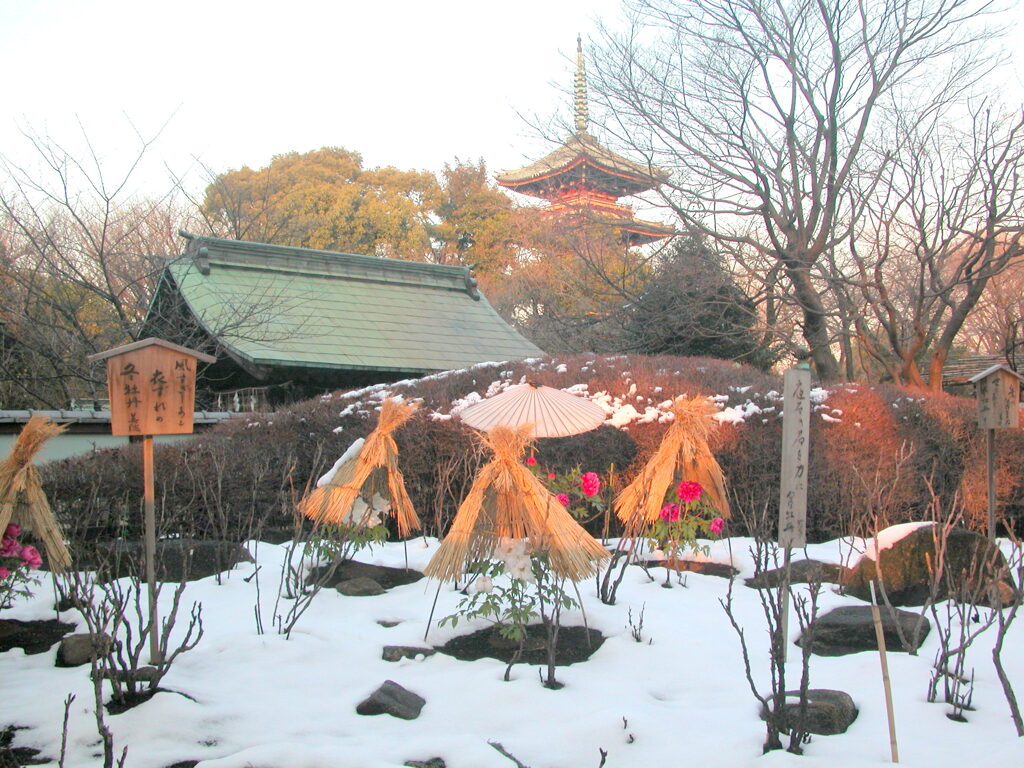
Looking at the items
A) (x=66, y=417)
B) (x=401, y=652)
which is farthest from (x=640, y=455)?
(x=66, y=417)

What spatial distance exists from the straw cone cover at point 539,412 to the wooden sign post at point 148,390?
6.05 feet

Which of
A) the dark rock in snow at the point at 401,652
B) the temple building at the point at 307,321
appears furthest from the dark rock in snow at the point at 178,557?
the temple building at the point at 307,321

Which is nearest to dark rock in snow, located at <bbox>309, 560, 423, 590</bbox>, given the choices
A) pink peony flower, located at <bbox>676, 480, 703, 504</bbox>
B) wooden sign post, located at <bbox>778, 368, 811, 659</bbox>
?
pink peony flower, located at <bbox>676, 480, 703, 504</bbox>

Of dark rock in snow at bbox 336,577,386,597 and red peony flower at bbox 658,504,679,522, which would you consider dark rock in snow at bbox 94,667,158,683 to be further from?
red peony flower at bbox 658,504,679,522

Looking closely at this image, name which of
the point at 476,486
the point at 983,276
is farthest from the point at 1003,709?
the point at 983,276

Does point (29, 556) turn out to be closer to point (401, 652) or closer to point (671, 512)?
point (401, 652)

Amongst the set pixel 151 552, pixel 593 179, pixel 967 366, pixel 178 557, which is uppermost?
pixel 593 179

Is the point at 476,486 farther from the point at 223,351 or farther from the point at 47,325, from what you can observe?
the point at 47,325

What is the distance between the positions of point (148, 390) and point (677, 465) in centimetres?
332

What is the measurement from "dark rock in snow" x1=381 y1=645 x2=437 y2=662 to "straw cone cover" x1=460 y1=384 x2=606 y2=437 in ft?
4.96

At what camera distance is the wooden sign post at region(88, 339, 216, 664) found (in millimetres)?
4082

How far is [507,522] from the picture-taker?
14.2 ft

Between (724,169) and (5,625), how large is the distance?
10021 millimetres

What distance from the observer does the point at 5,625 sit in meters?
4.59
